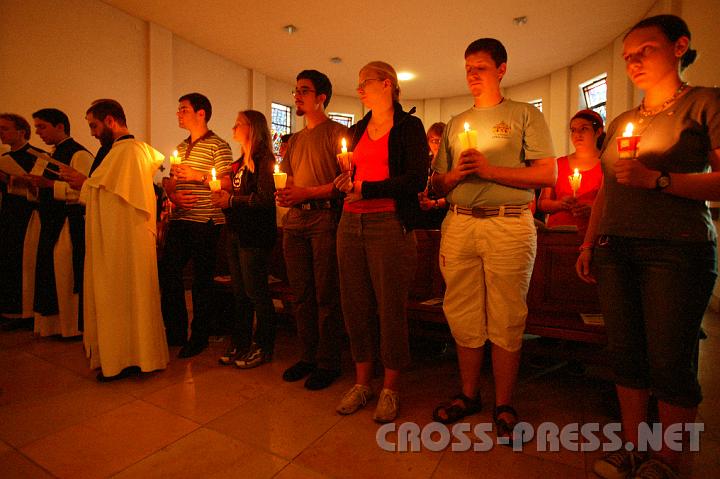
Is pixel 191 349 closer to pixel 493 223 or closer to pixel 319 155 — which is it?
pixel 319 155

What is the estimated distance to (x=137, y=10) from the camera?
6523mm

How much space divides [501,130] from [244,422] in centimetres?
188

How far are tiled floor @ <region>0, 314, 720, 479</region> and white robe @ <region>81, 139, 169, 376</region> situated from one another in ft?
0.65

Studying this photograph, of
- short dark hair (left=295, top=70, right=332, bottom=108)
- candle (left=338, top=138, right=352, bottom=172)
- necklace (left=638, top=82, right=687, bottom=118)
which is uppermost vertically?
short dark hair (left=295, top=70, right=332, bottom=108)

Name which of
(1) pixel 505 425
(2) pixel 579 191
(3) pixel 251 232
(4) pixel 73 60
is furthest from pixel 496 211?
(4) pixel 73 60

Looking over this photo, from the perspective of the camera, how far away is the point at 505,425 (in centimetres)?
182

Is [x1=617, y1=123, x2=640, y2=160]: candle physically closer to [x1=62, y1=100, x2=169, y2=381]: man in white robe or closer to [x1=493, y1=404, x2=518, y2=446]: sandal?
[x1=493, y1=404, x2=518, y2=446]: sandal

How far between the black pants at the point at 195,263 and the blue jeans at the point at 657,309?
2468 mm

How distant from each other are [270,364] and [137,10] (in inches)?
260

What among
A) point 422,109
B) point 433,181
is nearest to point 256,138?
point 433,181

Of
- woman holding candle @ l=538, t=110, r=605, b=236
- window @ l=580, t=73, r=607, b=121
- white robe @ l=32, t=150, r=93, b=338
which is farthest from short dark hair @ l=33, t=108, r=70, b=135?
window @ l=580, t=73, r=607, b=121

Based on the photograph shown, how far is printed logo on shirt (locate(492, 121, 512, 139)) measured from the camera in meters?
1.86

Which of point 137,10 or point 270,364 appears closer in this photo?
point 270,364

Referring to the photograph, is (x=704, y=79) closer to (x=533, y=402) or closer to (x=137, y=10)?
(x=533, y=402)
